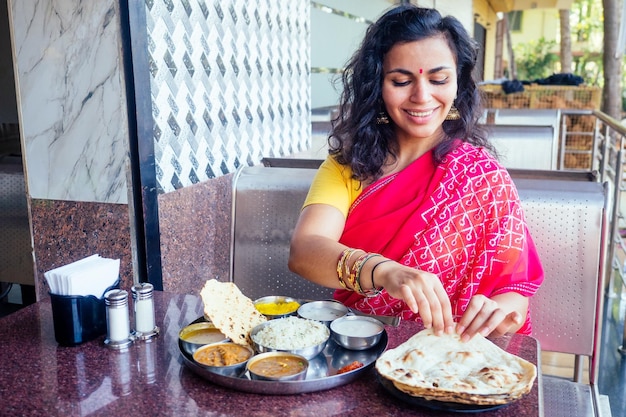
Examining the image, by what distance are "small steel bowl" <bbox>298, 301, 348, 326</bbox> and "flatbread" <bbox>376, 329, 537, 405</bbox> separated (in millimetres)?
229

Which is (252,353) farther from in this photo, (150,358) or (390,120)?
(390,120)

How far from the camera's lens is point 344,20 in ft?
17.4

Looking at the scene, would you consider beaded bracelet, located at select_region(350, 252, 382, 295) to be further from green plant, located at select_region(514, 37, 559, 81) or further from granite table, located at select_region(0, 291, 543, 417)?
green plant, located at select_region(514, 37, 559, 81)

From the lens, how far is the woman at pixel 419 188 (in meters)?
1.66

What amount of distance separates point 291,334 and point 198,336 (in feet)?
0.73

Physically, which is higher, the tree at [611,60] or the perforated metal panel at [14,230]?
the tree at [611,60]

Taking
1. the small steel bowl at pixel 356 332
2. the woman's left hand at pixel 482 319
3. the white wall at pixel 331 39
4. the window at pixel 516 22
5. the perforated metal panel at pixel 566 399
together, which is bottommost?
the perforated metal panel at pixel 566 399

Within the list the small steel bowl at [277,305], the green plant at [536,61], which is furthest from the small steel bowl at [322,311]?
the green plant at [536,61]

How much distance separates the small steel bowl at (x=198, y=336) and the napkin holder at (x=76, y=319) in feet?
0.66

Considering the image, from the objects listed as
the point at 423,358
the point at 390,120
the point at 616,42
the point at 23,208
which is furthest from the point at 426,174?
the point at 616,42

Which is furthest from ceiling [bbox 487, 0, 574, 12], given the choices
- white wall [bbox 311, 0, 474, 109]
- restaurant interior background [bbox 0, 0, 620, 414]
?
restaurant interior background [bbox 0, 0, 620, 414]

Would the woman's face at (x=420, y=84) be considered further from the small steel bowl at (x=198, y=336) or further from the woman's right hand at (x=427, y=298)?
the small steel bowl at (x=198, y=336)

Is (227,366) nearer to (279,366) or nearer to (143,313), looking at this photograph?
(279,366)

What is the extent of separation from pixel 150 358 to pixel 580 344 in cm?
147
